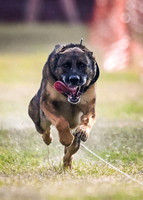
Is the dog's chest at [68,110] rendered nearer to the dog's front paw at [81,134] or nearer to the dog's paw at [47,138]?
the dog's front paw at [81,134]

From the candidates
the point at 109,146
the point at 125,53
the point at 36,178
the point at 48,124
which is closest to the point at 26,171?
the point at 36,178

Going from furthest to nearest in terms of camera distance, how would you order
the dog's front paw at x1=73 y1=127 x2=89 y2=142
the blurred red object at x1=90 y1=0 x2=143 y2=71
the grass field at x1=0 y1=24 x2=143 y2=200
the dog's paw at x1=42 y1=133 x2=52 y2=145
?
the blurred red object at x1=90 y1=0 x2=143 y2=71, the dog's paw at x1=42 y1=133 x2=52 y2=145, the dog's front paw at x1=73 y1=127 x2=89 y2=142, the grass field at x1=0 y1=24 x2=143 y2=200

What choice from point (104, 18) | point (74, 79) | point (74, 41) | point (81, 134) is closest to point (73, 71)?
point (74, 79)

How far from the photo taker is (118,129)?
8.47 m

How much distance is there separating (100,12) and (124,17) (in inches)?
227

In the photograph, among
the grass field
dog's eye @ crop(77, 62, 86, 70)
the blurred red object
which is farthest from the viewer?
the blurred red object

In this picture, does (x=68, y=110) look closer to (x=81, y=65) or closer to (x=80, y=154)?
(x=81, y=65)

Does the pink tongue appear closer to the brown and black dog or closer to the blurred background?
the brown and black dog

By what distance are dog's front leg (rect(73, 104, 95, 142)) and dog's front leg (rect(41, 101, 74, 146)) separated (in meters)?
0.08

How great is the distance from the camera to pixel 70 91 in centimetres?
644

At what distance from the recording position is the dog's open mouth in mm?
6367

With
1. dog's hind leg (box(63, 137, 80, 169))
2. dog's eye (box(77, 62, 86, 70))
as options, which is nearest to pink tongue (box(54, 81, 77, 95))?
dog's eye (box(77, 62, 86, 70))

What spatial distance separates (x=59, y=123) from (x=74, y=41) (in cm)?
1806

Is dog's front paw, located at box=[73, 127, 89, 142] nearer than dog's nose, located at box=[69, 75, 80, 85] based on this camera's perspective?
Yes
